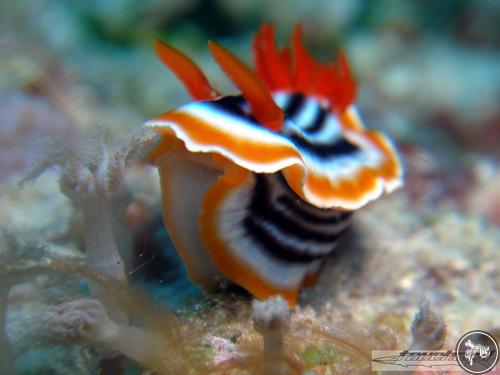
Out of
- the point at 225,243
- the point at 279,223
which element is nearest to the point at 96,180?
the point at 225,243

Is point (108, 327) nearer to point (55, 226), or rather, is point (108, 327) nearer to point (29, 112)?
point (55, 226)

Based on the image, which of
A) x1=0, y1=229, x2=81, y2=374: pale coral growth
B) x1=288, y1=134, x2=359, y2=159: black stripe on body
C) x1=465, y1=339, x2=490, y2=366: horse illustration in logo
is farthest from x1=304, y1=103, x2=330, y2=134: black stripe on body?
x1=0, y1=229, x2=81, y2=374: pale coral growth

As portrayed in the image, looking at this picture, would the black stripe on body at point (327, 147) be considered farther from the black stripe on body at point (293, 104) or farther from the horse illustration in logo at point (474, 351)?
the horse illustration in logo at point (474, 351)

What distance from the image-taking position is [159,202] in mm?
2889

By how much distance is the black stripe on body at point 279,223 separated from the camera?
2.36 m

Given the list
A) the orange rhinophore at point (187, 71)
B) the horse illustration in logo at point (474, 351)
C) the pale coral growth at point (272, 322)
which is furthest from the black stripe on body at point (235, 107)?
the horse illustration in logo at point (474, 351)

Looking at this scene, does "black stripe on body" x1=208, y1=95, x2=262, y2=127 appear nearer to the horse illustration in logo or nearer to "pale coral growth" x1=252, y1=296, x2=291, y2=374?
"pale coral growth" x1=252, y1=296, x2=291, y2=374

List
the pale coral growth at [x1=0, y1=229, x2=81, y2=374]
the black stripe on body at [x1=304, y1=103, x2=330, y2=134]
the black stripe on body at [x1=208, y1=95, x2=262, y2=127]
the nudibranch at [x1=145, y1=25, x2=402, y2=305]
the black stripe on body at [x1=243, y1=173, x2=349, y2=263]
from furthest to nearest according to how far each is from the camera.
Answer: the black stripe on body at [x1=304, y1=103, x2=330, y2=134] < the black stripe on body at [x1=243, y1=173, x2=349, y2=263] < the black stripe on body at [x1=208, y1=95, x2=262, y2=127] < the nudibranch at [x1=145, y1=25, x2=402, y2=305] < the pale coral growth at [x1=0, y1=229, x2=81, y2=374]

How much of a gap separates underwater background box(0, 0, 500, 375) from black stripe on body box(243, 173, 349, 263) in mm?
301

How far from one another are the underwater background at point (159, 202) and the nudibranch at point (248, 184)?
0.17 metres

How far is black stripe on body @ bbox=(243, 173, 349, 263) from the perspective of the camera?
236cm

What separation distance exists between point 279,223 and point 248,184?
12.5 inches

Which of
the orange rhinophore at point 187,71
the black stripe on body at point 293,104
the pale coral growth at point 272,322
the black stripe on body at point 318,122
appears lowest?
the pale coral growth at point 272,322

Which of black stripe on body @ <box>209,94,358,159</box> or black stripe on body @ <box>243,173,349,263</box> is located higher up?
black stripe on body @ <box>209,94,358,159</box>
